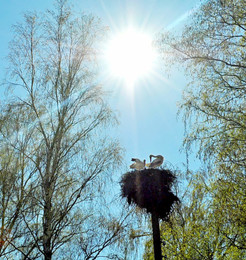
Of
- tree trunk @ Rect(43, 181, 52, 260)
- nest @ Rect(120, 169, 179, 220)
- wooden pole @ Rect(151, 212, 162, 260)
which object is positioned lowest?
tree trunk @ Rect(43, 181, 52, 260)

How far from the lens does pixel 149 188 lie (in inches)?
357

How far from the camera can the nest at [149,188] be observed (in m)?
9.07

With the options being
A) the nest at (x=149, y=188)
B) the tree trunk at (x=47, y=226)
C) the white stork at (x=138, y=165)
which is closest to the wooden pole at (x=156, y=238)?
the nest at (x=149, y=188)

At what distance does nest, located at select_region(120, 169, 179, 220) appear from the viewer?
9.07 meters

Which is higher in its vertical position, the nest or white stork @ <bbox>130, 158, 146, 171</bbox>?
white stork @ <bbox>130, 158, 146, 171</bbox>

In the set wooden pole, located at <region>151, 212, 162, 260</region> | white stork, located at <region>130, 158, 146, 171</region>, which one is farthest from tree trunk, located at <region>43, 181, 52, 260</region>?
wooden pole, located at <region>151, 212, 162, 260</region>

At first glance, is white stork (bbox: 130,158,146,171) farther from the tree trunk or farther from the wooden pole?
the tree trunk

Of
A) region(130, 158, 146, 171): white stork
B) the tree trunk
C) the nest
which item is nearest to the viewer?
the tree trunk

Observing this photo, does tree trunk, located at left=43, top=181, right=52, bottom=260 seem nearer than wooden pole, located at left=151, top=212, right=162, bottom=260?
Yes

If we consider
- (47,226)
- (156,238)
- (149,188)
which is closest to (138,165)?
(149,188)

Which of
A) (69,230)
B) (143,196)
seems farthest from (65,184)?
(143,196)

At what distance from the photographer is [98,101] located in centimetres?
812

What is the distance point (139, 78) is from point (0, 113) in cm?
354

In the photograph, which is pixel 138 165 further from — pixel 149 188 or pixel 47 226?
pixel 47 226
